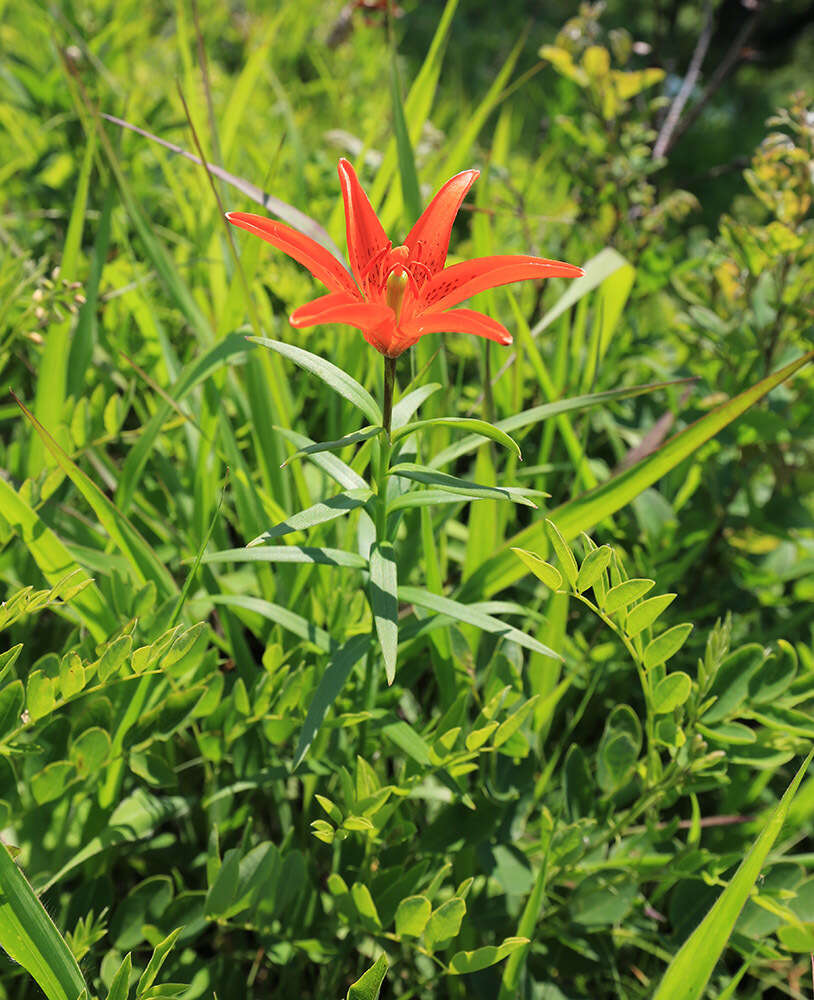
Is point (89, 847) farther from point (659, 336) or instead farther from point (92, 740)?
point (659, 336)

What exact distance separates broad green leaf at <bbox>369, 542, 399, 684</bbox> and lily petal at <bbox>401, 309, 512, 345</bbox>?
0.23 m

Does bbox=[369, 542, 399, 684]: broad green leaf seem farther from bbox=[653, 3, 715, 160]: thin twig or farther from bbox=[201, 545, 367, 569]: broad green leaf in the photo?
bbox=[653, 3, 715, 160]: thin twig

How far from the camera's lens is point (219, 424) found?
1.07 m

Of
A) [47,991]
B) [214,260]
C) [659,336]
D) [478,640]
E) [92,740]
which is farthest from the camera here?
[659,336]

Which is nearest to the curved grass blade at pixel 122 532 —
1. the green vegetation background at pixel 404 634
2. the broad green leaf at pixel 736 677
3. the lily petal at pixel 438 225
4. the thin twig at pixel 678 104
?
the green vegetation background at pixel 404 634

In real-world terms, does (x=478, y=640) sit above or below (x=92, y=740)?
below

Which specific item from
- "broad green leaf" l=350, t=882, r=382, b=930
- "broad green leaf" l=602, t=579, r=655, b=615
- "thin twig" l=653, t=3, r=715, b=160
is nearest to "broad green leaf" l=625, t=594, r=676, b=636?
"broad green leaf" l=602, t=579, r=655, b=615

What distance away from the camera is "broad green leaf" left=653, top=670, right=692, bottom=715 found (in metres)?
0.81

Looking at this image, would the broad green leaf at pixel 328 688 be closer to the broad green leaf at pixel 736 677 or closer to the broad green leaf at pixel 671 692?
the broad green leaf at pixel 671 692

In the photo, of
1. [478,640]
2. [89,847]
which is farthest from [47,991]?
[478,640]

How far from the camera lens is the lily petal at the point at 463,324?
24.1 inches

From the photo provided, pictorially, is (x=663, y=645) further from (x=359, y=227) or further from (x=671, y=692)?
(x=359, y=227)

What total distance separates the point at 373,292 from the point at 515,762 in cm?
56

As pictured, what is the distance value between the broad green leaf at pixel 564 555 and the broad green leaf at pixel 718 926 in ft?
0.81
